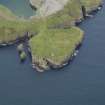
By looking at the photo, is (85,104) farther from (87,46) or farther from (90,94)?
(87,46)

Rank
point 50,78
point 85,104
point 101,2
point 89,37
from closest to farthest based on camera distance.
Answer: point 85,104
point 50,78
point 89,37
point 101,2

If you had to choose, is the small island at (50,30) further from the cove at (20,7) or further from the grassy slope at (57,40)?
the cove at (20,7)

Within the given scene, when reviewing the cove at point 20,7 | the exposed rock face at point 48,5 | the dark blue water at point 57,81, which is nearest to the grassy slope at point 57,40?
the exposed rock face at point 48,5

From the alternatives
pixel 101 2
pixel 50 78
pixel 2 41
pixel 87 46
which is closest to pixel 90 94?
pixel 50 78

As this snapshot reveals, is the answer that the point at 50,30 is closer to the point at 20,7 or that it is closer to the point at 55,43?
the point at 55,43

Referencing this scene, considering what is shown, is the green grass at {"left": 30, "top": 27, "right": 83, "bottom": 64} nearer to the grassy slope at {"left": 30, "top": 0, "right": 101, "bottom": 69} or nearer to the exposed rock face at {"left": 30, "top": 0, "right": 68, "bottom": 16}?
the grassy slope at {"left": 30, "top": 0, "right": 101, "bottom": 69}

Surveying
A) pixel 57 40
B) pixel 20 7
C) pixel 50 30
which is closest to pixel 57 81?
pixel 57 40
